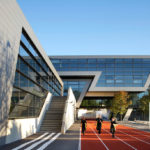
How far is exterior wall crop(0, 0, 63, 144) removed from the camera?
11484 millimetres

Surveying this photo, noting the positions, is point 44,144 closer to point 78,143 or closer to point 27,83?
point 78,143

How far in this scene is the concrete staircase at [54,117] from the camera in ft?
66.7

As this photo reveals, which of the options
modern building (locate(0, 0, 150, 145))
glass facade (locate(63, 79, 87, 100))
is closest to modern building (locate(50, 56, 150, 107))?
glass facade (locate(63, 79, 87, 100))

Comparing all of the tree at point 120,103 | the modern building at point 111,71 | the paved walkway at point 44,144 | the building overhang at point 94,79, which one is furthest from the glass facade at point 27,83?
the modern building at point 111,71

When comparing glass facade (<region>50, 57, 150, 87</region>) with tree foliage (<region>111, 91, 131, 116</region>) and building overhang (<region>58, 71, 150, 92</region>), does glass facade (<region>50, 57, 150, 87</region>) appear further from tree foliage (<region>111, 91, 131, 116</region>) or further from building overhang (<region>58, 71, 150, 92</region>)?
tree foliage (<region>111, 91, 131, 116</region>)

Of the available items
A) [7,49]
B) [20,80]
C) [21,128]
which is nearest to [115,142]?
[21,128]

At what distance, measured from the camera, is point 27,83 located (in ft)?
56.4

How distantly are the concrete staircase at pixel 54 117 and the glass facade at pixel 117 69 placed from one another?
2933 centimetres

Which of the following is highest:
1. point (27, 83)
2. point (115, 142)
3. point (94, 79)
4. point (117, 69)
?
point (117, 69)

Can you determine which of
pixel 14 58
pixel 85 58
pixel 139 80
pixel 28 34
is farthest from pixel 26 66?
pixel 139 80

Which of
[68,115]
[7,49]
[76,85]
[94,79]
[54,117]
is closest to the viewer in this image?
[7,49]

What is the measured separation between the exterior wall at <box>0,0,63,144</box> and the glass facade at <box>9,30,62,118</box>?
141 cm

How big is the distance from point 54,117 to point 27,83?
21.2 feet

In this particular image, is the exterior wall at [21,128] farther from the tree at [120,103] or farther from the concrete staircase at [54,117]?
the tree at [120,103]
